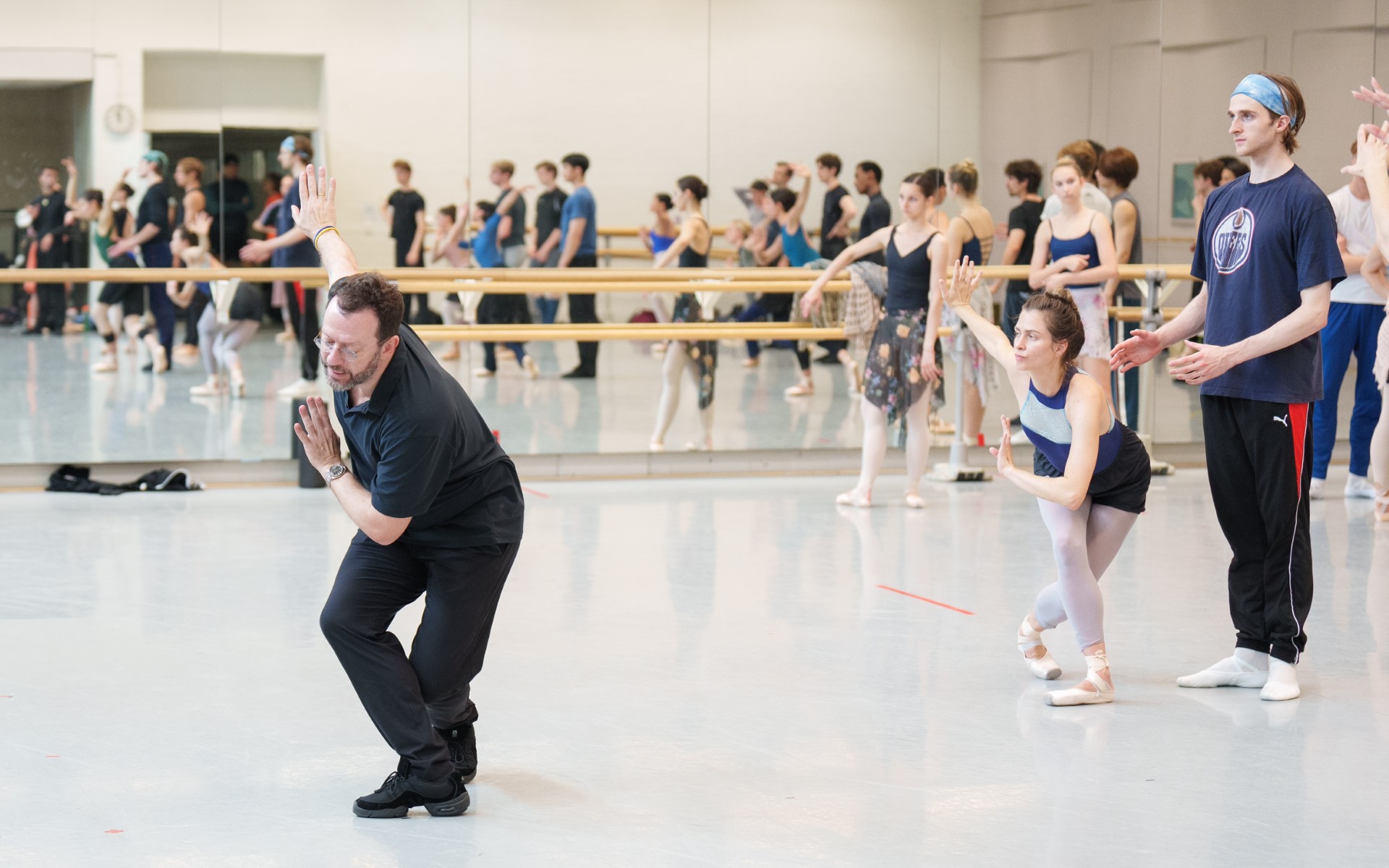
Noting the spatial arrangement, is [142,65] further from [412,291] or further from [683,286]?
[683,286]

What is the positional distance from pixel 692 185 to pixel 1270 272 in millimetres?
4649

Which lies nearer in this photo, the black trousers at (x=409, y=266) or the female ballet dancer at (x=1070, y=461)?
the female ballet dancer at (x=1070, y=461)

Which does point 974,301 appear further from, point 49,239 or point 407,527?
point 407,527

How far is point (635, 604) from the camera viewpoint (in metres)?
5.20

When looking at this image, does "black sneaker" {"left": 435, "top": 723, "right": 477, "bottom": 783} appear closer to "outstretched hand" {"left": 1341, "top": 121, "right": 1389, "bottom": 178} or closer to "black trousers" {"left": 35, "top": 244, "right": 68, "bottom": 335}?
"outstretched hand" {"left": 1341, "top": 121, "right": 1389, "bottom": 178}

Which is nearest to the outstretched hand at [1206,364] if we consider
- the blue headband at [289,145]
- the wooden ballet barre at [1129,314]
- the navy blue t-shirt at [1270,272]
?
the navy blue t-shirt at [1270,272]

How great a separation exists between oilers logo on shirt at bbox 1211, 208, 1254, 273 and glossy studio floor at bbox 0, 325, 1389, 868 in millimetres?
1174

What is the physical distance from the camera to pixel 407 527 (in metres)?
3.15

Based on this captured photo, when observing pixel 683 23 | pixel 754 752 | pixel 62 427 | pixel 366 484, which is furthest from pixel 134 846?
pixel 683 23

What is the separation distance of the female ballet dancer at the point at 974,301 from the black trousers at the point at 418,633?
203 inches

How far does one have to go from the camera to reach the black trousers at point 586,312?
8.32 m

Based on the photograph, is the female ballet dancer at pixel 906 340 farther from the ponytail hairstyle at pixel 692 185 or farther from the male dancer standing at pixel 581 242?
the male dancer standing at pixel 581 242

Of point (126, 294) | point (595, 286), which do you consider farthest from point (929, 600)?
point (126, 294)

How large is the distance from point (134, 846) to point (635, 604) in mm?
2385
